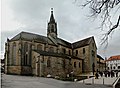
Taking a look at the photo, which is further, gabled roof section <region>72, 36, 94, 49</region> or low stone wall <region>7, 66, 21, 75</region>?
gabled roof section <region>72, 36, 94, 49</region>

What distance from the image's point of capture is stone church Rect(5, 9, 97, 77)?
51.8 meters

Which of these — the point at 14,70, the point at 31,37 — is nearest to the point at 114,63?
the point at 31,37

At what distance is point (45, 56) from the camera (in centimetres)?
5150

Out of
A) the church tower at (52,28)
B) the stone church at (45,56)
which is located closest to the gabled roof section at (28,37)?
the stone church at (45,56)

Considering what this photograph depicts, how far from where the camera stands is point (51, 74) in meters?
50.9

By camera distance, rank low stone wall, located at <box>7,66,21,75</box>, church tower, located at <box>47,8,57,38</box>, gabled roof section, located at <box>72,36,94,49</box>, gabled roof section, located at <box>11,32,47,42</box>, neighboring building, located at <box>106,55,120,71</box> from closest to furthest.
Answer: low stone wall, located at <box>7,66,21,75</box>, gabled roof section, located at <box>11,32,47,42</box>, church tower, located at <box>47,8,57,38</box>, gabled roof section, located at <box>72,36,94,49</box>, neighboring building, located at <box>106,55,120,71</box>

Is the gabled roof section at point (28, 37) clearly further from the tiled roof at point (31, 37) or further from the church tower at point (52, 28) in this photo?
the church tower at point (52, 28)

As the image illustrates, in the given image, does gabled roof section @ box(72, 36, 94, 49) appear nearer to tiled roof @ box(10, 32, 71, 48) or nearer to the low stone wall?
tiled roof @ box(10, 32, 71, 48)

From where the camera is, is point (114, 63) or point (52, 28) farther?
point (114, 63)

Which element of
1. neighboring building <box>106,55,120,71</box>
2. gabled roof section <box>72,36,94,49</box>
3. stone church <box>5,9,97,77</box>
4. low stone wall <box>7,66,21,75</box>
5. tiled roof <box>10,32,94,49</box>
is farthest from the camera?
neighboring building <box>106,55,120,71</box>

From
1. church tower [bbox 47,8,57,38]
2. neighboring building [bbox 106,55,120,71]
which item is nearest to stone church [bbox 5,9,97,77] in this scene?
church tower [bbox 47,8,57,38]

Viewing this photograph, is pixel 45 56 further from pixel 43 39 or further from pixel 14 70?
pixel 43 39

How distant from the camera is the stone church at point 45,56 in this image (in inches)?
2041

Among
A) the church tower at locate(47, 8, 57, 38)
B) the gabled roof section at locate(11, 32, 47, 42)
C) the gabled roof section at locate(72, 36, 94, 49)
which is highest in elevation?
the church tower at locate(47, 8, 57, 38)
